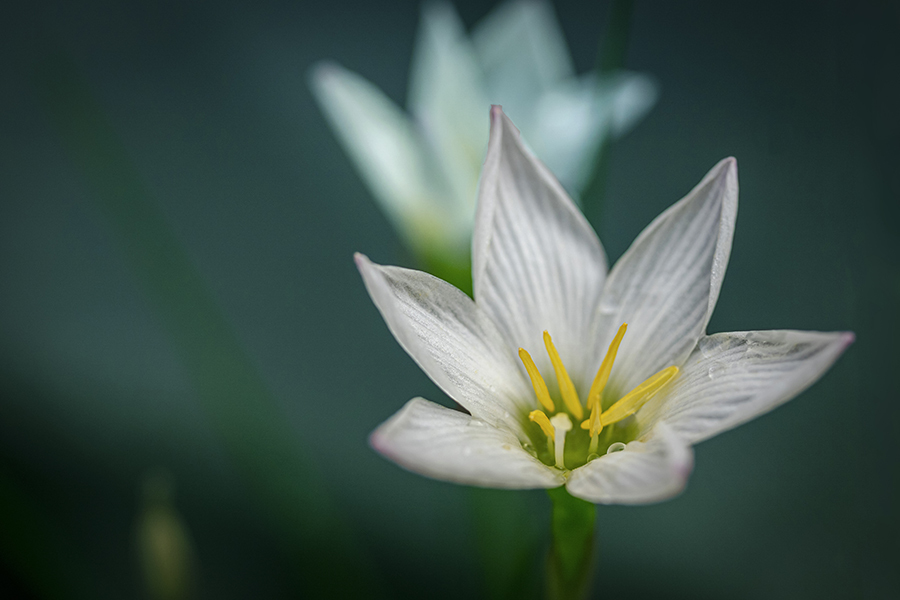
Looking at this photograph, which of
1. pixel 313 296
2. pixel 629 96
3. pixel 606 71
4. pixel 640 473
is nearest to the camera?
pixel 640 473

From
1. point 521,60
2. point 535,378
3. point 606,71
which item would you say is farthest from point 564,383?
point 521,60

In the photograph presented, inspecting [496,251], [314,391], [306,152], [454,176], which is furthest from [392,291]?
[306,152]

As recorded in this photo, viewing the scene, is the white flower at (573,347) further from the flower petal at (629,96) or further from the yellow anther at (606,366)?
the flower petal at (629,96)

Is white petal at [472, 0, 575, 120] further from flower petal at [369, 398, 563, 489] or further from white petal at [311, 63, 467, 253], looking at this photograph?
flower petal at [369, 398, 563, 489]

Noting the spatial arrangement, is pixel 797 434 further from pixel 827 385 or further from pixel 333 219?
pixel 333 219

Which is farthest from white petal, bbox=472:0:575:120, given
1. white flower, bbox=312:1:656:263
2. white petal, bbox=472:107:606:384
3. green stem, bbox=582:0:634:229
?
white petal, bbox=472:107:606:384

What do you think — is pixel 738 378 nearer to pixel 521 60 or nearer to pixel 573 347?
pixel 573 347
